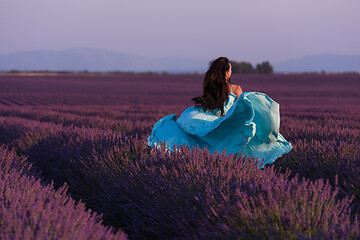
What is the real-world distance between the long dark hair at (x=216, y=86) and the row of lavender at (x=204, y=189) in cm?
87

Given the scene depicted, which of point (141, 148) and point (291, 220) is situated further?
point (141, 148)

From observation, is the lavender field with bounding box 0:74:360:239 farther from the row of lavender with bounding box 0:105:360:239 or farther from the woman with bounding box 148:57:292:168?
the woman with bounding box 148:57:292:168

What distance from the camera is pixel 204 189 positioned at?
2490 mm

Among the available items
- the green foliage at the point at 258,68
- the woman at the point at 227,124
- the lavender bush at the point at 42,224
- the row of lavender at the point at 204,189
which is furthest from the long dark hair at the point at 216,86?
the green foliage at the point at 258,68

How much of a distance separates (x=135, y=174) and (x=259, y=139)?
1395 millimetres

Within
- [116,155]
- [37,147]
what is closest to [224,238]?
[116,155]

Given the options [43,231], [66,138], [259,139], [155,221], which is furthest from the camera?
[66,138]

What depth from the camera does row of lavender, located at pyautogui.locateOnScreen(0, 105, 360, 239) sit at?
1.97 m

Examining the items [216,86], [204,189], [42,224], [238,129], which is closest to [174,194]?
[204,189]

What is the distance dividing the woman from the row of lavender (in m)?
0.30

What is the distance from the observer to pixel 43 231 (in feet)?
5.54

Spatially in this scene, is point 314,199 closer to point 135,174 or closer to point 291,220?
point 291,220

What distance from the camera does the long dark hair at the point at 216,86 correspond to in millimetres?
4039

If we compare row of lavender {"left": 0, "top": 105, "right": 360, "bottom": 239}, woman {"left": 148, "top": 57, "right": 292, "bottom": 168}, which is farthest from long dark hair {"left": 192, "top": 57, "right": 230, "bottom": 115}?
row of lavender {"left": 0, "top": 105, "right": 360, "bottom": 239}
